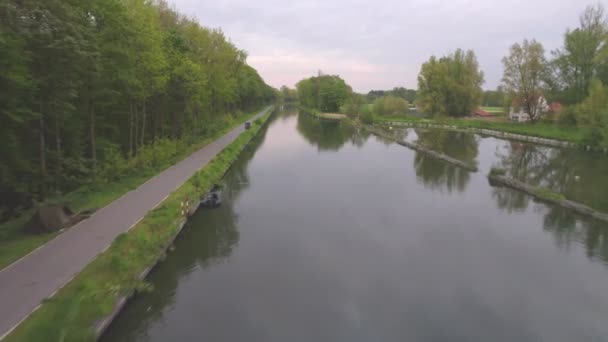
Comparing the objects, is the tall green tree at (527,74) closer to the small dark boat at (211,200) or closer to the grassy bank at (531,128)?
the grassy bank at (531,128)

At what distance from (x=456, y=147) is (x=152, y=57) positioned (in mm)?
35337

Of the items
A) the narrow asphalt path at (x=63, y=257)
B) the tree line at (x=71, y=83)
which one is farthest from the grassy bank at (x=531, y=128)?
the narrow asphalt path at (x=63, y=257)

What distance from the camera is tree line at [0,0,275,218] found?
10.9 meters

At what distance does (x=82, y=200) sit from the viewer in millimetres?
14312

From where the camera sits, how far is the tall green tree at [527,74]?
58.2 m

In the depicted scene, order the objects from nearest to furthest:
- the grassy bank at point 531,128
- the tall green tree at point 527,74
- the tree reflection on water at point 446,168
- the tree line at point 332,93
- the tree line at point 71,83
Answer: the tree line at point 71,83, the tree reflection on water at point 446,168, the grassy bank at point 531,128, the tall green tree at point 527,74, the tree line at point 332,93

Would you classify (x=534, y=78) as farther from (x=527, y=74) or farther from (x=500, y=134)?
(x=500, y=134)

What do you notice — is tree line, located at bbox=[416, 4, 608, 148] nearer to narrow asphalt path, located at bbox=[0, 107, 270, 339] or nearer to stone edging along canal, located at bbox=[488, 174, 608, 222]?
stone edging along canal, located at bbox=[488, 174, 608, 222]

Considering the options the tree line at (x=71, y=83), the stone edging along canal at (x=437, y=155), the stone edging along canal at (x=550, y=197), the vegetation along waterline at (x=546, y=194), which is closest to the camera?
the tree line at (x=71, y=83)

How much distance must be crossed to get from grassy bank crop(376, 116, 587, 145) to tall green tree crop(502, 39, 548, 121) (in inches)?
196

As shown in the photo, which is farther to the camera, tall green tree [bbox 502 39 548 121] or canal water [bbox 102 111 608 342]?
tall green tree [bbox 502 39 548 121]

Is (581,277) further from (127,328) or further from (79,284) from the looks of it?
(79,284)

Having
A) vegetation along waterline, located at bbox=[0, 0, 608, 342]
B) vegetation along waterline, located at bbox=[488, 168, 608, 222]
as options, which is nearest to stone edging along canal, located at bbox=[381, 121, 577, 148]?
vegetation along waterline, located at bbox=[0, 0, 608, 342]

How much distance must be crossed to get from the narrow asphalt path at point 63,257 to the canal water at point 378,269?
1.84 metres
